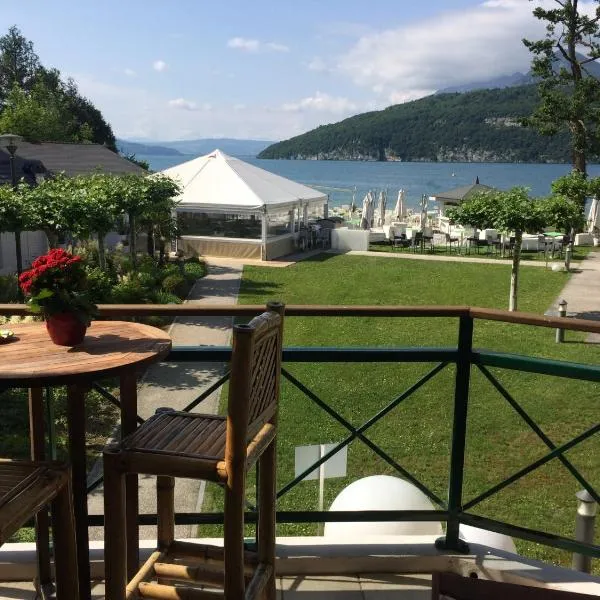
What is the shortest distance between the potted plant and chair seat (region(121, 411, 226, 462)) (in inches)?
15.0

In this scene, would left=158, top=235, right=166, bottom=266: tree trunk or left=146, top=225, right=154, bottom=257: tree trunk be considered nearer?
left=146, top=225, right=154, bottom=257: tree trunk

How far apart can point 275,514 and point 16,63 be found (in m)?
63.3

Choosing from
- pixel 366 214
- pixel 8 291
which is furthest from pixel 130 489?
pixel 366 214

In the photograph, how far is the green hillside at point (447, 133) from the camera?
124188 millimetres

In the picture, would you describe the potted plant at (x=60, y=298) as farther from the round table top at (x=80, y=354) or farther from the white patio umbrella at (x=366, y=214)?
the white patio umbrella at (x=366, y=214)

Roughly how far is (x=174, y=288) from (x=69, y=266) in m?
12.6

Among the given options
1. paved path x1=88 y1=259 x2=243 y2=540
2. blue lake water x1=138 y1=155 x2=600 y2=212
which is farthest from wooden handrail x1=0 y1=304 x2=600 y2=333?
blue lake water x1=138 y1=155 x2=600 y2=212

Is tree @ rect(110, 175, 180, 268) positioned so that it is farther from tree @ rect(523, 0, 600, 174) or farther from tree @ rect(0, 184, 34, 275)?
tree @ rect(523, 0, 600, 174)

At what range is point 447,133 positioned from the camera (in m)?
138

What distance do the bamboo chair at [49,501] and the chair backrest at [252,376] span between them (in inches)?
20.9

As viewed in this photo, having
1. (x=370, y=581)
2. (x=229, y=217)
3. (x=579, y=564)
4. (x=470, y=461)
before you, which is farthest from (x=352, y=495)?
(x=229, y=217)

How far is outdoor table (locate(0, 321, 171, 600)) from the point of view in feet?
6.19

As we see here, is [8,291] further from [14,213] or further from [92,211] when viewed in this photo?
[92,211]

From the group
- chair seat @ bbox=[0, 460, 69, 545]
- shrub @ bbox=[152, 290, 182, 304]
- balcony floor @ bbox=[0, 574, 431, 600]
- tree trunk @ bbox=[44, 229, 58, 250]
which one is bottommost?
shrub @ bbox=[152, 290, 182, 304]
